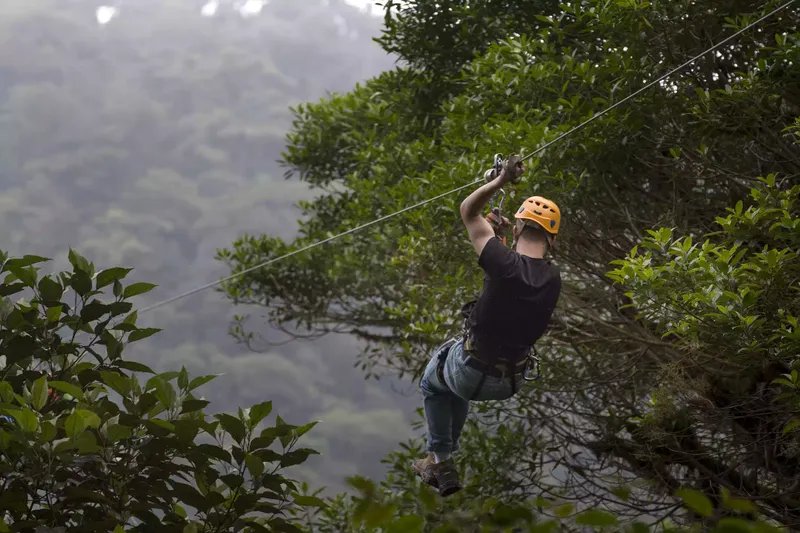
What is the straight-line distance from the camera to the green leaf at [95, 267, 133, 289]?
483cm

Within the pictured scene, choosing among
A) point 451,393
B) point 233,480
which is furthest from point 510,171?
point 233,480

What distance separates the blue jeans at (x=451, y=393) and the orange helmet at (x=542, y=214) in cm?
73

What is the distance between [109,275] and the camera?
4855mm

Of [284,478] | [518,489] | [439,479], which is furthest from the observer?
[518,489]

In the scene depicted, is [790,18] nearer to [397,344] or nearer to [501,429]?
[501,429]

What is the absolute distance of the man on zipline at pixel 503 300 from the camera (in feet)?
16.7

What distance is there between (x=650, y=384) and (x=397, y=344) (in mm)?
4181

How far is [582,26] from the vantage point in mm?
10039

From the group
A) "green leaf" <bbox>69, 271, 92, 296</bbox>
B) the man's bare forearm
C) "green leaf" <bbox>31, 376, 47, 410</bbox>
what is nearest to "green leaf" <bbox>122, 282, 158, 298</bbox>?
"green leaf" <bbox>69, 271, 92, 296</bbox>

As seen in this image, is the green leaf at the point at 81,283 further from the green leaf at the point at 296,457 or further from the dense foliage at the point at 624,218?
the dense foliage at the point at 624,218

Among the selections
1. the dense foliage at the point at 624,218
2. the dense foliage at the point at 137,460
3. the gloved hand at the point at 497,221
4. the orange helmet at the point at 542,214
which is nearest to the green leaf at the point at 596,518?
the dense foliage at the point at 137,460

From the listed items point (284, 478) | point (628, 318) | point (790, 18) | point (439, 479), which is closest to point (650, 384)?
point (628, 318)

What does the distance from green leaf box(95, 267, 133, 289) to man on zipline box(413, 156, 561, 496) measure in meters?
1.67

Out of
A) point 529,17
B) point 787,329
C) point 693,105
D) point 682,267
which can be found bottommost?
point 787,329
